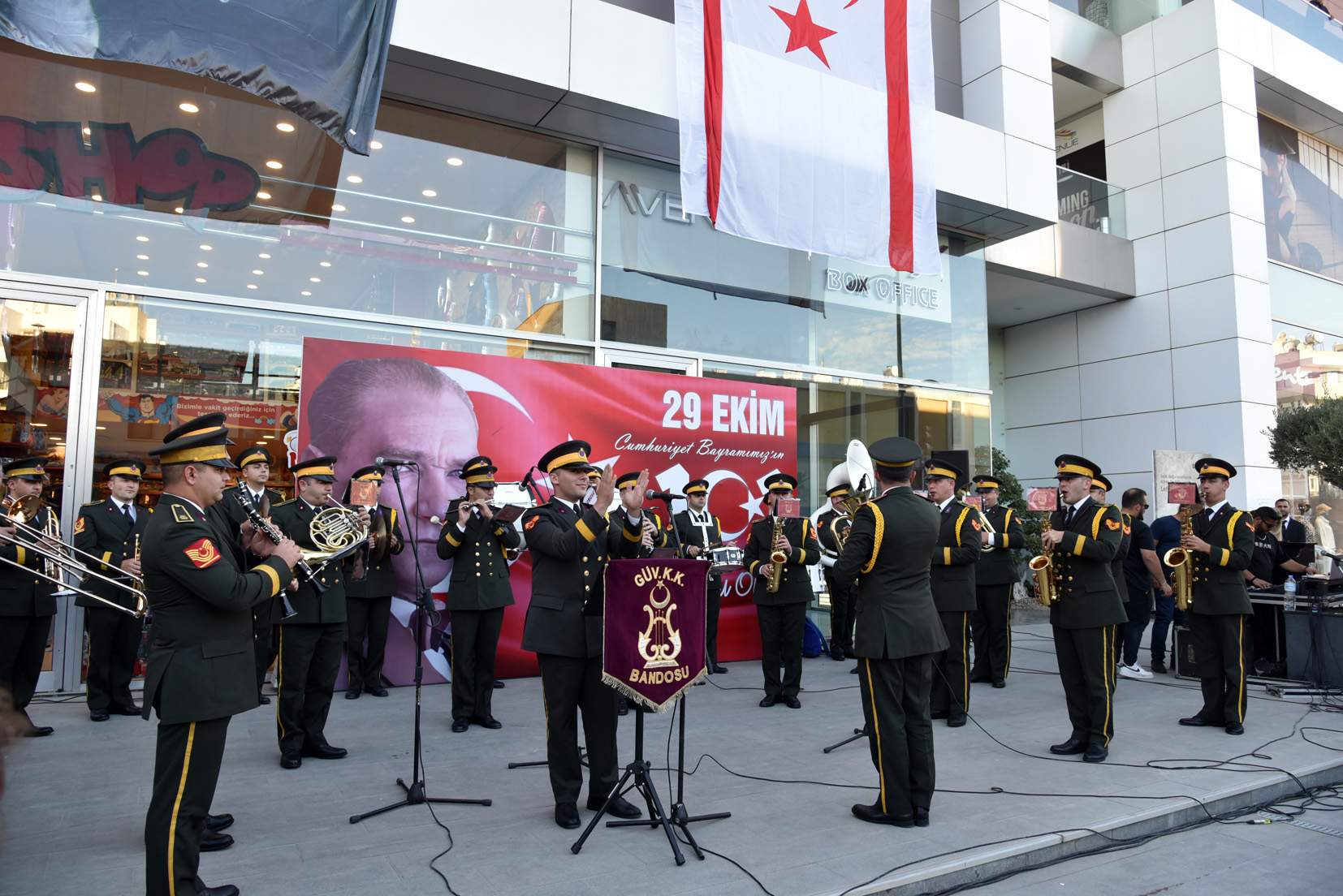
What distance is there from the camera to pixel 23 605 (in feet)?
21.9

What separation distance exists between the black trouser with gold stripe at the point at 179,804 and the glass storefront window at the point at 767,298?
319 inches

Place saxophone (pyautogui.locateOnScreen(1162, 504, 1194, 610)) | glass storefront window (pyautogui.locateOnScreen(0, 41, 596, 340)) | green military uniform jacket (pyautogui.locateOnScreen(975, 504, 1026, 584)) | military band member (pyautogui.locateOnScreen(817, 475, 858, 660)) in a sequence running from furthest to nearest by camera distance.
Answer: military band member (pyautogui.locateOnScreen(817, 475, 858, 660)) → green military uniform jacket (pyautogui.locateOnScreen(975, 504, 1026, 584)) → glass storefront window (pyautogui.locateOnScreen(0, 41, 596, 340)) → saxophone (pyautogui.locateOnScreen(1162, 504, 1194, 610))

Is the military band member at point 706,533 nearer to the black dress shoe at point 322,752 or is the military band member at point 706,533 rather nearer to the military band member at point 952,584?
→ the military band member at point 952,584

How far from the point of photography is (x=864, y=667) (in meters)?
5.07

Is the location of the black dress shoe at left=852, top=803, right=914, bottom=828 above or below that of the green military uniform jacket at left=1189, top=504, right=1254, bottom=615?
below

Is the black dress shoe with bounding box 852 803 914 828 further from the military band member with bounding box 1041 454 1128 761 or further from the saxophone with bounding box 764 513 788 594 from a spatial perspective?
the saxophone with bounding box 764 513 788 594

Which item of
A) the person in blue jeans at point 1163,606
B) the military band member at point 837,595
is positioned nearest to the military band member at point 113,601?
the military band member at point 837,595

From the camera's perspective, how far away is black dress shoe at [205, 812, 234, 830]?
4.57 m

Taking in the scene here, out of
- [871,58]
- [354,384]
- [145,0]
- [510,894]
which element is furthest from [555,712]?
[871,58]

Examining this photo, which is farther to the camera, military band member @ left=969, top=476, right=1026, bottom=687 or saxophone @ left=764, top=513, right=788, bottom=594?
military band member @ left=969, top=476, right=1026, bottom=687

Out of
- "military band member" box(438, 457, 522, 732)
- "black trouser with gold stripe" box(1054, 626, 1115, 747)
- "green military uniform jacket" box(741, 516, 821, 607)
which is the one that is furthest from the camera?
"green military uniform jacket" box(741, 516, 821, 607)

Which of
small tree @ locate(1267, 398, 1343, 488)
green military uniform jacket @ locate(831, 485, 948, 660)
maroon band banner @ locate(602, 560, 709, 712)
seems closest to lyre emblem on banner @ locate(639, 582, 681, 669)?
maroon band banner @ locate(602, 560, 709, 712)

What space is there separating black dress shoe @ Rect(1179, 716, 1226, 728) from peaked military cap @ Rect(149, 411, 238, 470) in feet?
25.7

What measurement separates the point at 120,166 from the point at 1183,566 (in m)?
11.4
